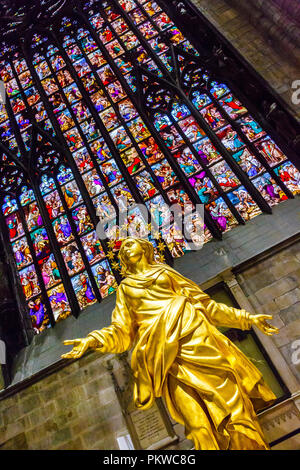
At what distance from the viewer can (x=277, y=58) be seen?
6.93 m

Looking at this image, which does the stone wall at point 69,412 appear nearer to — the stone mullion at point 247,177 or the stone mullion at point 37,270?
the stone mullion at point 37,270

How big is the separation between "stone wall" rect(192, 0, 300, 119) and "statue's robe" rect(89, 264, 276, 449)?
4203mm

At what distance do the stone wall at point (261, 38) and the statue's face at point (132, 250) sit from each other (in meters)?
3.89

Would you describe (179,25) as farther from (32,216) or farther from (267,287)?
(267,287)

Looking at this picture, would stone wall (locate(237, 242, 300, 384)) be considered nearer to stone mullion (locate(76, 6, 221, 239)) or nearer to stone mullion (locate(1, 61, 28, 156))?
stone mullion (locate(76, 6, 221, 239))

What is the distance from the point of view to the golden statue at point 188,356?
3.00 meters

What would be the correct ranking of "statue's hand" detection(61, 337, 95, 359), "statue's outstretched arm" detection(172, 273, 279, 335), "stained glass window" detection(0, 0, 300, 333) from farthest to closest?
"stained glass window" detection(0, 0, 300, 333), "statue's outstretched arm" detection(172, 273, 279, 335), "statue's hand" detection(61, 337, 95, 359)

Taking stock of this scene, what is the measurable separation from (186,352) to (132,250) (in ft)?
4.32

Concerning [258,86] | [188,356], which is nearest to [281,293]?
[188,356]

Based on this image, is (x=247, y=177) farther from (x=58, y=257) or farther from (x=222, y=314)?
(x=58, y=257)

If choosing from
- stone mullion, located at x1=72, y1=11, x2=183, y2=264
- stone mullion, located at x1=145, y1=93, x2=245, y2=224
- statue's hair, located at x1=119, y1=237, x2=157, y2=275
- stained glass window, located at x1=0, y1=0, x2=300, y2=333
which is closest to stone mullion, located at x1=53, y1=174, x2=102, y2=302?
stained glass window, located at x1=0, y1=0, x2=300, y2=333

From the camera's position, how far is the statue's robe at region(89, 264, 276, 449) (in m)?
3.03

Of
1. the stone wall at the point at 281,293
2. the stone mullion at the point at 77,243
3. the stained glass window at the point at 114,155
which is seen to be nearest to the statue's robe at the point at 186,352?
the stone wall at the point at 281,293

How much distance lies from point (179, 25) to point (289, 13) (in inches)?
121
